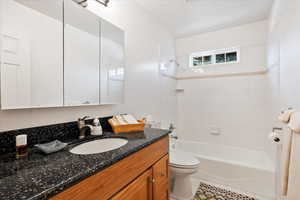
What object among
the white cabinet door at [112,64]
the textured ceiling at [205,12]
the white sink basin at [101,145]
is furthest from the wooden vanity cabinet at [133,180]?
the textured ceiling at [205,12]

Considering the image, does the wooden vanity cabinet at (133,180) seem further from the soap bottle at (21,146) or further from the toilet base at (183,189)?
the toilet base at (183,189)

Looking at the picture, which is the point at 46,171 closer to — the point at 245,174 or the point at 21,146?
the point at 21,146

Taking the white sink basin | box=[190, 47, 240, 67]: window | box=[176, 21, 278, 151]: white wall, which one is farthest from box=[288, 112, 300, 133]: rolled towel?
box=[190, 47, 240, 67]: window

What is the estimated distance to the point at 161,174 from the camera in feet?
3.86

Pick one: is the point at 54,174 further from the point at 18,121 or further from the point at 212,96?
the point at 212,96

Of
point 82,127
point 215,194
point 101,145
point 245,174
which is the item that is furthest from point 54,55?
point 245,174

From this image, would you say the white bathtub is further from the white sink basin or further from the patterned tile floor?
the white sink basin

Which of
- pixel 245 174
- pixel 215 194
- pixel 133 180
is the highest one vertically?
pixel 133 180

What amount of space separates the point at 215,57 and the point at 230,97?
0.80 meters

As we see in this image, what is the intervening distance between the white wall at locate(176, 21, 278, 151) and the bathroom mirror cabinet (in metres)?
1.94

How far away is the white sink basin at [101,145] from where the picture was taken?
1.05 meters

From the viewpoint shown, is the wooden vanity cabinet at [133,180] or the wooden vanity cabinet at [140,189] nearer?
the wooden vanity cabinet at [133,180]

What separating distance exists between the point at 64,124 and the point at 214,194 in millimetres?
1869

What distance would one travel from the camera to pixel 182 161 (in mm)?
1742
